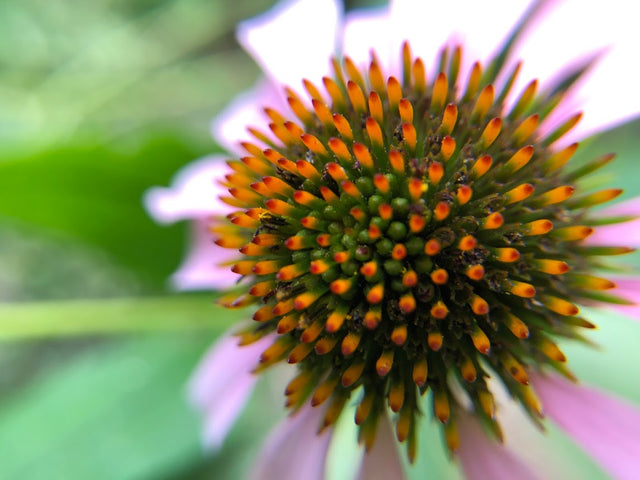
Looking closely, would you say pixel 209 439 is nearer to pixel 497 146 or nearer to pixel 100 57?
pixel 497 146

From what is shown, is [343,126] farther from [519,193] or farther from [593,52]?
[593,52]

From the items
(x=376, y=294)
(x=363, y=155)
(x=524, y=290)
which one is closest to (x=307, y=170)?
(x=363, y=155)

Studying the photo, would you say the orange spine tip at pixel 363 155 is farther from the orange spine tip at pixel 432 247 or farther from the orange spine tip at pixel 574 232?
the orange spine tip at pixel 574 232

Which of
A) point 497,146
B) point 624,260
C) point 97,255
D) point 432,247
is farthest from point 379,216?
point 97,255

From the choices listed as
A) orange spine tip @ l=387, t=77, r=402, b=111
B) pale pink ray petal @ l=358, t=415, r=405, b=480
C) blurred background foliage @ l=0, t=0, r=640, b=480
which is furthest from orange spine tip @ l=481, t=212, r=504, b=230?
blurred background foliage @ l=0, t=0, r=640, b=480

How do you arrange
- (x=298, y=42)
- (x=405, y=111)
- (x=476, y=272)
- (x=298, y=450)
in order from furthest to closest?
1. (x=298, y=42)
2. (x=298, y=450)
3. (x=405, y=111)
4. (x=476, y=272)

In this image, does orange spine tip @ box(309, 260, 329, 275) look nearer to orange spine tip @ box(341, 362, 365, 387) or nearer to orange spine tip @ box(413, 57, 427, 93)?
orange spine tip @ box(341, 362, 365, 387)
